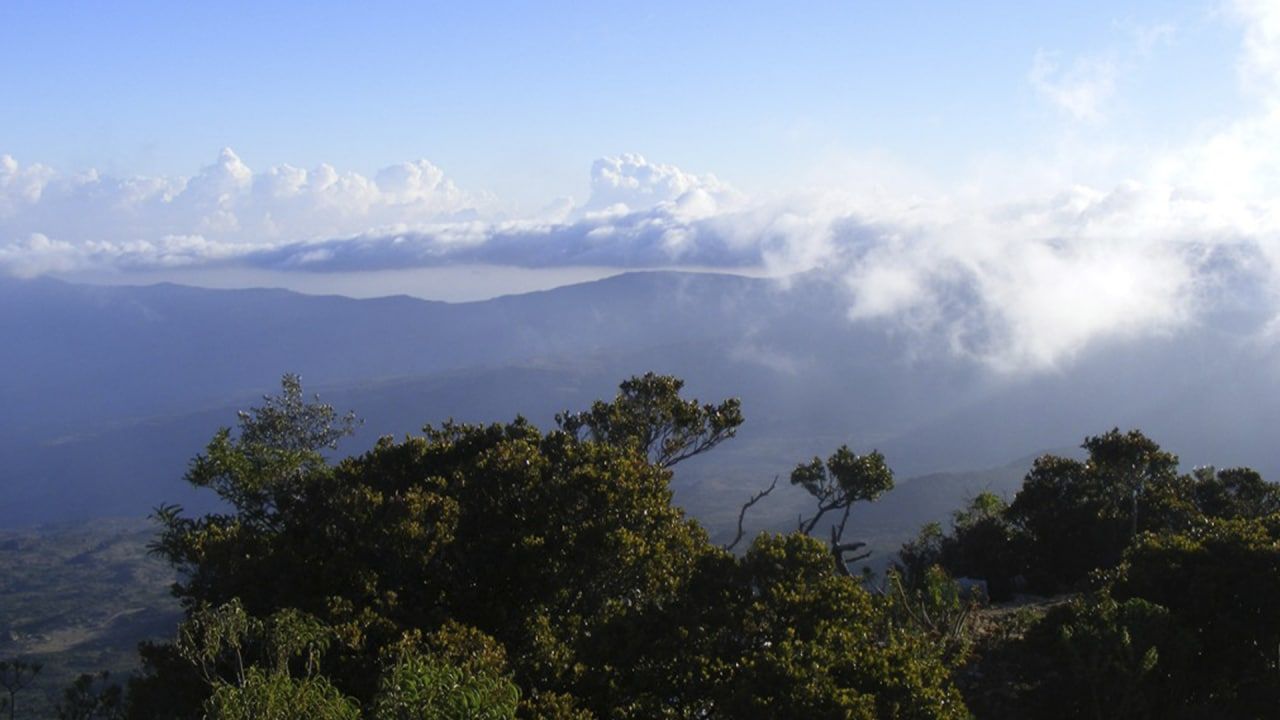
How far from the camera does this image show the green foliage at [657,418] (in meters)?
25.4

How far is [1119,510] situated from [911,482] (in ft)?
468

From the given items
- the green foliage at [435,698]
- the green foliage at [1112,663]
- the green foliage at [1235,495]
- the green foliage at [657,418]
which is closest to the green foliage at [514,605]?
the green foliage at [435,698]

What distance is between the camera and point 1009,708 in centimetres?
1744

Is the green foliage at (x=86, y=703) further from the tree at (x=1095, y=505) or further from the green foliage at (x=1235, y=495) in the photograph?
the green foliage at (x=1235, y=495)

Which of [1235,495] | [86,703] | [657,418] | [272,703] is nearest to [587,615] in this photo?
[272,703]

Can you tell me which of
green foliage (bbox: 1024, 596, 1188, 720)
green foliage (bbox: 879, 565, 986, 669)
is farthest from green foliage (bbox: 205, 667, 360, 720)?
green foliage (bbox: 879, 565, 986, 669)

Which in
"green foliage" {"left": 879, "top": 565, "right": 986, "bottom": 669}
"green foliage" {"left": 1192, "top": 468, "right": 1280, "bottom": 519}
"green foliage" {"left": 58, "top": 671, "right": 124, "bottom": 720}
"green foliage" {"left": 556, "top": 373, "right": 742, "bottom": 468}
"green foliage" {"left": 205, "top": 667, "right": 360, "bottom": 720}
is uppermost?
"green foliage" {"left": 556, "top": 373, "right": 742, "bottom": 468}

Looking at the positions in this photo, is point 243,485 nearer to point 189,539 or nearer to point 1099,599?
point 189,539

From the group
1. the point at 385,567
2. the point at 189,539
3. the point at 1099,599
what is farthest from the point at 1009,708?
the point at 189,539

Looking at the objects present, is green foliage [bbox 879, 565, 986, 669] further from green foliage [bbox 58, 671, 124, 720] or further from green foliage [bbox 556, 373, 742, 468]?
green foliage [bbox 58, 671, 124, 720]

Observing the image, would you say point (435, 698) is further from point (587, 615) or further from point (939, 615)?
point (939, 615)

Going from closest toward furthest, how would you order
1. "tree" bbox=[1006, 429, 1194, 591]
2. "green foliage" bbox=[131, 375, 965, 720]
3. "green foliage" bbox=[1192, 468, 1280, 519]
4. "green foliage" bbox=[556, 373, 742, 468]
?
1. "green foliage" bbox=[131, 375, 965, 720]
2. "green foliage" bbox=[556, 373, 742, 468]
3. "tree" bbox=[1006, 429, 1194, 591]
4. "green foliage" bbox=[1192, 468, 1280, 519]

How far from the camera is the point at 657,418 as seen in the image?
25797 mm

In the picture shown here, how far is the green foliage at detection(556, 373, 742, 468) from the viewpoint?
25.4 m
